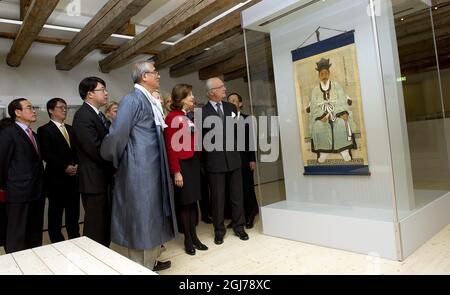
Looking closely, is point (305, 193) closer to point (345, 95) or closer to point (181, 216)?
point (345, 95)

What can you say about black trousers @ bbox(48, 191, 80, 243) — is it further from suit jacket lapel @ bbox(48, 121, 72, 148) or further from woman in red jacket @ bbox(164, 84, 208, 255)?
woman in red jacket @ bbox(164, 84, 208, 255)

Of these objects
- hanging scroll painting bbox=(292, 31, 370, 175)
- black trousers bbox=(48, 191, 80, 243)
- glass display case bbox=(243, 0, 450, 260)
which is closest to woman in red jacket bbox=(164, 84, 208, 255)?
glass display case bbox=(243, 0, 450, 260)

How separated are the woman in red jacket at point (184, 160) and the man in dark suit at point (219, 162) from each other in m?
0.20

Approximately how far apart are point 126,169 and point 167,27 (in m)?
1.81

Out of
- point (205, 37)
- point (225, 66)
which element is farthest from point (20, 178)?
point (225, 66)

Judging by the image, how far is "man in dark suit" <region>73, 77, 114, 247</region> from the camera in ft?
6.93

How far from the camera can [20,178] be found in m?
2.40

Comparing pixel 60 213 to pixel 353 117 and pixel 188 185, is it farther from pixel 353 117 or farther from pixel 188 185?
pixel 353 117

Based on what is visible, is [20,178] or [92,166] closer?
[92,166]

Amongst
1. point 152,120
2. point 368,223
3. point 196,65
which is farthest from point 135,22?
point 368,223

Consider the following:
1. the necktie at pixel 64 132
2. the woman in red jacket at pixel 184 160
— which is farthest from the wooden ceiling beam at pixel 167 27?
the necktie at pixel 64 132

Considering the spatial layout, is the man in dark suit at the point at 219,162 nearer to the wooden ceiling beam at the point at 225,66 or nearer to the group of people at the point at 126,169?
the group of people at the point at 126,169

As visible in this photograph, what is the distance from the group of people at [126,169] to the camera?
1.98 m
